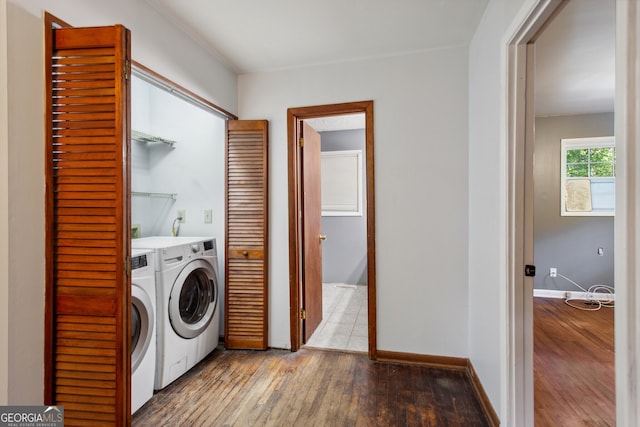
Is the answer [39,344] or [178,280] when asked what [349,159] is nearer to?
[178,280]

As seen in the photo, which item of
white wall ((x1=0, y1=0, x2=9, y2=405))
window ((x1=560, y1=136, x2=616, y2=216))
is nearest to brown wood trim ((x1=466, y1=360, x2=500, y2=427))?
white wall ((x1=0, y1=0, x2=9, y2=405))

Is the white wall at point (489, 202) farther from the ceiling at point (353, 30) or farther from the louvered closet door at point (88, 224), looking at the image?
the louvered closet door at point (88, 224)

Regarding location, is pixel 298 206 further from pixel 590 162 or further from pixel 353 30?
pixel 590 162

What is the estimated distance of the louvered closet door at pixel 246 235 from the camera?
8.07 ft

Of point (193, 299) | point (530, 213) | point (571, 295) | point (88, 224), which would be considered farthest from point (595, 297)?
point (88, 224)

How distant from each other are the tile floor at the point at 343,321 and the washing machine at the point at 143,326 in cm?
125

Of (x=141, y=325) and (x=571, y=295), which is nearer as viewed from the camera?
(x=141, y=325)

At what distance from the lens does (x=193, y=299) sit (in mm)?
2318

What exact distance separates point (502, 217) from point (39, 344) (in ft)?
6.95

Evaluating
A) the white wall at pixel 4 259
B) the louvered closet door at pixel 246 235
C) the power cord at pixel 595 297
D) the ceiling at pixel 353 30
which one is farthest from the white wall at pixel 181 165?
the power cord at pixel 595 297

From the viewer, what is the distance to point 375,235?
2.32 m

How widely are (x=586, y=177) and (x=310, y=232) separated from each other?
4044 millimetres

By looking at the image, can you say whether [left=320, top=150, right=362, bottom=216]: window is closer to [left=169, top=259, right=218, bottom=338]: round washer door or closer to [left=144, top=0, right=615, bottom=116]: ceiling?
[left=144, top=0, right=615, bottom=116]: ceiling

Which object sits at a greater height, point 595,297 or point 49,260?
point 49,260
